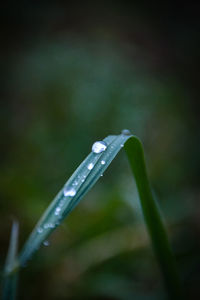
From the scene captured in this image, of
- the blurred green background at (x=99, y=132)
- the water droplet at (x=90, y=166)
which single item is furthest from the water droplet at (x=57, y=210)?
the blurred green background at (x=99, y=132)

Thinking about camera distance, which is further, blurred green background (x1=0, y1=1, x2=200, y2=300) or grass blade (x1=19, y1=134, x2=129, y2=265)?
blurred green background (x1=0, y1=1, x2=200, y2=300)

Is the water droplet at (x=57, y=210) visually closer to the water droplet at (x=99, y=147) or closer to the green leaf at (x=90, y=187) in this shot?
the green leaf at (x=90, y=187)

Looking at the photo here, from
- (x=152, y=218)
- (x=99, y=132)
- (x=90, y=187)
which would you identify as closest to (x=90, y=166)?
(x=90, y=187)

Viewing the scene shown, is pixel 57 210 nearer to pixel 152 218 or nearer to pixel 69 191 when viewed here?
pixel 69 191

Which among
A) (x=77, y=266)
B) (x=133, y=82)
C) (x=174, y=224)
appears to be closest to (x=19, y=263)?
(x=77, y=266)

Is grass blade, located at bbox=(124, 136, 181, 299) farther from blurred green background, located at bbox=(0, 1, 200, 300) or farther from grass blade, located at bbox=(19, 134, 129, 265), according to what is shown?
blurred green background, located at bbox=(0, 1, 200, 300)

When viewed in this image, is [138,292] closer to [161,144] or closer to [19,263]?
[19,263]

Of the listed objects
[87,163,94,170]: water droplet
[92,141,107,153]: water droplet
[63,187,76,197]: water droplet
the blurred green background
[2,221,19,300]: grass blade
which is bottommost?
[2,221,19,300]: grass blade

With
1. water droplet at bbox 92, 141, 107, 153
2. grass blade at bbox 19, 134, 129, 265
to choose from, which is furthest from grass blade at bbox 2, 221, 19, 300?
water droplet at bbox 92, 141, 107, 153
